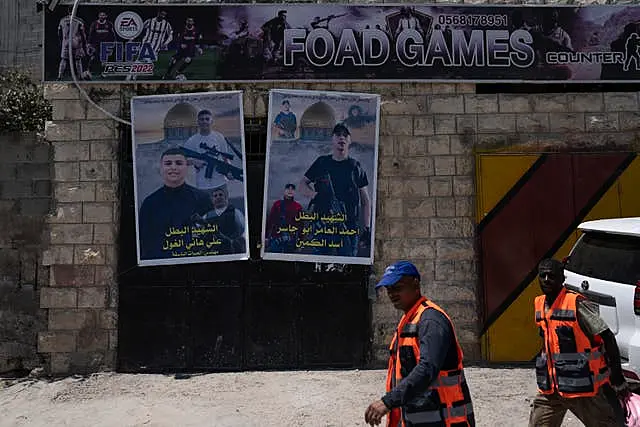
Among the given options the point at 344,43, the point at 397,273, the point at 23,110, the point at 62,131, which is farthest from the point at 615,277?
the point at 23,110

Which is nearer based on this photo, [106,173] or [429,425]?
Result: [429,425]

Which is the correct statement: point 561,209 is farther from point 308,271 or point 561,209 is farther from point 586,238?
point 308,271

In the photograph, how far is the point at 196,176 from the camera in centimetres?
665

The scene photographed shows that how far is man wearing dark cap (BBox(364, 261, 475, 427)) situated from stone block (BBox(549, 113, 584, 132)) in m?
4.99

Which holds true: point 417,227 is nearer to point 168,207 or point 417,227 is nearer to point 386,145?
point 386,145

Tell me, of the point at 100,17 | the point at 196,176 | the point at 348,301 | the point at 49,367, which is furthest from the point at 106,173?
the point at 348,301

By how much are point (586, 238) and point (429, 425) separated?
8.90 ft

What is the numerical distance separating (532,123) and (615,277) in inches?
132

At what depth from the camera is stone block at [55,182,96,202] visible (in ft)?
21.7

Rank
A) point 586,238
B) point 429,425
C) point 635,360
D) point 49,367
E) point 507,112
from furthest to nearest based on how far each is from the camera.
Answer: point 507,112 < point 49,367 < point 586,238 < point 635,360 < point 429,425

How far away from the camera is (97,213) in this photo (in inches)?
260

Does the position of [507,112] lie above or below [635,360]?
above

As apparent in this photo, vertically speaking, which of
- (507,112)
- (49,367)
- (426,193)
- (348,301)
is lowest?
(49,367)

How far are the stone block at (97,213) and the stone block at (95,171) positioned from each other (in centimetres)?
33
